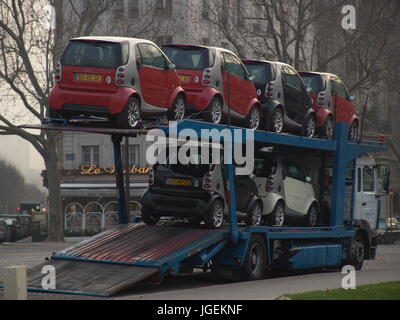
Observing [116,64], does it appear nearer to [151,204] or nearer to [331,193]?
[151,204]

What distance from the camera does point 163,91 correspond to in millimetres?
17172

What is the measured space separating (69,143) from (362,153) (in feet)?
138

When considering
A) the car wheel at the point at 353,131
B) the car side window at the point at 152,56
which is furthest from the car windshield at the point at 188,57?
the car wheel at the point at 353,131

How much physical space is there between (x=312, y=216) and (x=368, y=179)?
2540 millimetres

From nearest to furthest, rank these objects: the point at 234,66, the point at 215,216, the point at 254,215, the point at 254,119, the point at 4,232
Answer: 1. the point at 215,216
2. the point at 254,215
3. the point at 234,66
4. the point at 254,119
5. the point at 4,232

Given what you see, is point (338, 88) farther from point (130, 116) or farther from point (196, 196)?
point (130, 116)

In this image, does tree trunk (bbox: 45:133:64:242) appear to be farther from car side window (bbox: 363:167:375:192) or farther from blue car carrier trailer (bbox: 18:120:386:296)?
blue car carrier trailer (bbox: 18:120:386:296)

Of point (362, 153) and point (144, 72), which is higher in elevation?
point (144, 72)

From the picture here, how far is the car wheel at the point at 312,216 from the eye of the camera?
21203mm

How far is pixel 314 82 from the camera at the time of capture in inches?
888

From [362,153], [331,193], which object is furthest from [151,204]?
[362,153]

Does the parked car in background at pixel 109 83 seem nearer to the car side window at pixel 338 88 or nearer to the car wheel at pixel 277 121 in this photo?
the car wheel at pixel 277 121

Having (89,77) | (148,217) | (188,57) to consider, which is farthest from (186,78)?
(148,217)

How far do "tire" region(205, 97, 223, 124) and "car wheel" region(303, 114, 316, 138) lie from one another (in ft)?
12.0
